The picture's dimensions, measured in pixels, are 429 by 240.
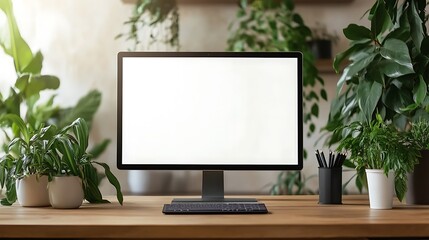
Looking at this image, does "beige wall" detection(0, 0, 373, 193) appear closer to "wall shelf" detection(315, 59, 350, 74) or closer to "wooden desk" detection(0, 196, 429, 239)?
"wall shelf" detection(315, 59, 350, 74)

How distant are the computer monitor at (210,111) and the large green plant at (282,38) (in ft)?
4.34

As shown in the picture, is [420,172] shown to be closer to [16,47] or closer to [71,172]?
Result: [71,172]

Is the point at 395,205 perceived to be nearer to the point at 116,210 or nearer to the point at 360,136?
the point at 360,136

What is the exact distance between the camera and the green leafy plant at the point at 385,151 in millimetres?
1705

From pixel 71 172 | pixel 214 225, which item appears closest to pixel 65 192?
pixel 71 172


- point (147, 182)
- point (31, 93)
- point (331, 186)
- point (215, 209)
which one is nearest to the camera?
point (215, 209)

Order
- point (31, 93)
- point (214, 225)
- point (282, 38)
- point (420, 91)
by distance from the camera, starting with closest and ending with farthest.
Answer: point (214, 225), point (420, 91), point (31, 93), point (282, 38)

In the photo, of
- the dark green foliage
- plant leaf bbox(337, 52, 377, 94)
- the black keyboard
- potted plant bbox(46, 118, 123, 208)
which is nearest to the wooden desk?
the black keyboard

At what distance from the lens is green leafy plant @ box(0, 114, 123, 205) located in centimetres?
177

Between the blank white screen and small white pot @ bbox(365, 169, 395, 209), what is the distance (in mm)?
263

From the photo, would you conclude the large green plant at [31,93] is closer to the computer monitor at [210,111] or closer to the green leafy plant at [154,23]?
the green leafy plant at [154,23]

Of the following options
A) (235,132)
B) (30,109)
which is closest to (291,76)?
(235,132)

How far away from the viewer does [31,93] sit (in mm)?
3188

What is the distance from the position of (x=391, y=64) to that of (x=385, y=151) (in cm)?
40
